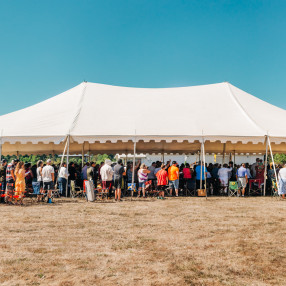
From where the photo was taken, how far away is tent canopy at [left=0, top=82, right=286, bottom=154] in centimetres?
1157

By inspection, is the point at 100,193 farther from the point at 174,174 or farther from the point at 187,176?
the point at 187,176

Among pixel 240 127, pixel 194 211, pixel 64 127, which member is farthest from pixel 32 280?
pixel 240 127

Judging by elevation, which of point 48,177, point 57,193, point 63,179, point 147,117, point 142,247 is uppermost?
point 147,117

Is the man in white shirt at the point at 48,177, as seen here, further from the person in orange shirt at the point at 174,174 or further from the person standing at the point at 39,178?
the person in orange shirt at the point at 174,174

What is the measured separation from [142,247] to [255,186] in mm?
9354

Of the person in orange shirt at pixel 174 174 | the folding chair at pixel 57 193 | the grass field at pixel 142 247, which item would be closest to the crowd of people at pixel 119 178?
the person in orange shirt at pixel 174 174

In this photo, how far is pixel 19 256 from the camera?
4629 millimetres

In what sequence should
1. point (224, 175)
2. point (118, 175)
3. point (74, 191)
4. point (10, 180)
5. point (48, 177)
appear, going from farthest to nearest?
point (224, 175), point (74, 191), point (118, 175), point (48, 177), point (10, 180)

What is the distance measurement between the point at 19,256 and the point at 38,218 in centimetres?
312

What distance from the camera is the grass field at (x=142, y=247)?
12.6ft

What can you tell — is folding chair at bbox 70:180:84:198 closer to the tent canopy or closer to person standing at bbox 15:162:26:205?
the tent canopy

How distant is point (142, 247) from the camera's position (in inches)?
203

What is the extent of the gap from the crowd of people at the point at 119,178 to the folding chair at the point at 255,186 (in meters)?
0.24

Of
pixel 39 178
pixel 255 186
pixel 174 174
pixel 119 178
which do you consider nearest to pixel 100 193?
pixel 119 178
